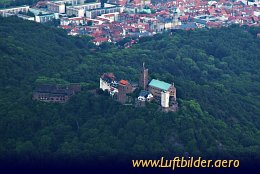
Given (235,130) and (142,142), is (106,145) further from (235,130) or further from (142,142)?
(235,130)

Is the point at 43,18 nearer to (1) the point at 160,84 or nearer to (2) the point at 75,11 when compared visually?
(2) the point at 75,11

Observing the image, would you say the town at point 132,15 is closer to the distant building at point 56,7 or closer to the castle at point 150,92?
the distant building at point 56,7

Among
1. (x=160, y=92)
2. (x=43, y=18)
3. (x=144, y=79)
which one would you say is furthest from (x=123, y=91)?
(x=43, y=18)

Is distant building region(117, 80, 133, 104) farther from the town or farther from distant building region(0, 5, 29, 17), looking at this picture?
distant building region(0, 5, 29, 17)

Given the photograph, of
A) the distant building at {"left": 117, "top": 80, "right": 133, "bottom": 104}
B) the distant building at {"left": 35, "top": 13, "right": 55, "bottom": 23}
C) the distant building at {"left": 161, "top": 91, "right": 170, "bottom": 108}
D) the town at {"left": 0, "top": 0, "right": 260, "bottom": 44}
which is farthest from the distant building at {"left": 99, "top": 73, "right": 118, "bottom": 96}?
the distant building at {"left": 35, "top": 13, "right": 55, "bottom": 23}

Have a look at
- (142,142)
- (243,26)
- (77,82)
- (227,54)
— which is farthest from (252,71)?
(142,142)

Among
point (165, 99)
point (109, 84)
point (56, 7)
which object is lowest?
point (165, 99)
